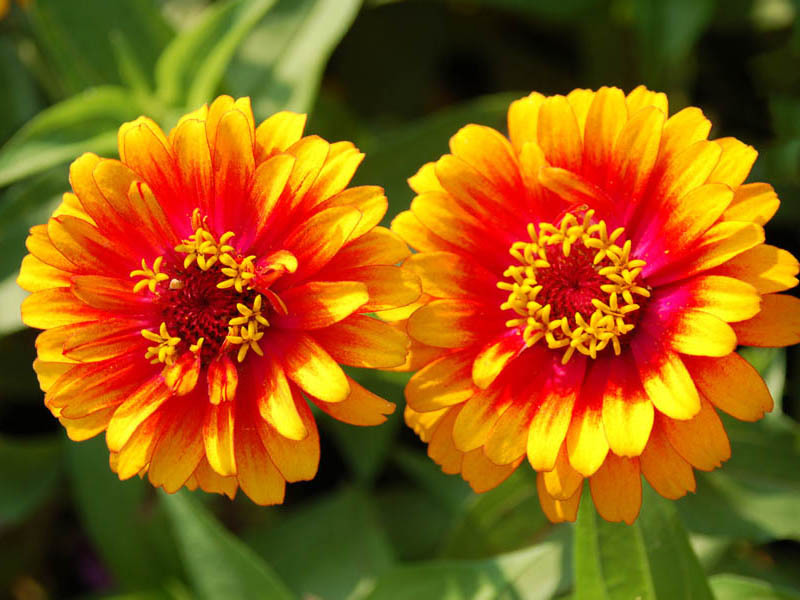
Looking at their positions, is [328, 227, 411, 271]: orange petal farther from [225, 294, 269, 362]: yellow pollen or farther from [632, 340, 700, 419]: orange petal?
[632, 340, 700, 419]: orange petal

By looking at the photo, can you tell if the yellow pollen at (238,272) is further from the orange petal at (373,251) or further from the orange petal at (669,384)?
the orange petal at (669,384)

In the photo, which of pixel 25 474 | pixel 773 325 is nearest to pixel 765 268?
pixel 773 325

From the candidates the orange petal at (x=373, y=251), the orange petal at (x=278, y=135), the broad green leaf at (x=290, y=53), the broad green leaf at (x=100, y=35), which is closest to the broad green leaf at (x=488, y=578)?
the orange petal at (x=373, y=251)

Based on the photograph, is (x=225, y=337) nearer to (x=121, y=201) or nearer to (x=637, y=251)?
(x=121, y=201)

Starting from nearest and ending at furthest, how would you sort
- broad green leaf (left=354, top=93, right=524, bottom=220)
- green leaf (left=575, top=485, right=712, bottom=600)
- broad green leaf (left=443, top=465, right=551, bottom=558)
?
green leaf (left=575, top=485, right=712, bottom=600) < broad green leaf (left=443, top=465, right=551, bottom=558) < broad green leaf (left=354, top=93, right=524, bottom=220)

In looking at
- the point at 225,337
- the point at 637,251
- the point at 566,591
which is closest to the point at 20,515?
the point at 225,337

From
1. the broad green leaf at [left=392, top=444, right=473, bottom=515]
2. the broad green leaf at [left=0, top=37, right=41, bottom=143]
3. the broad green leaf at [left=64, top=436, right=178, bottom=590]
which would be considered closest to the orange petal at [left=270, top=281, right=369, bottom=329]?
the broad green leaf at [left=392, top=444, right=473, bottom=515]
